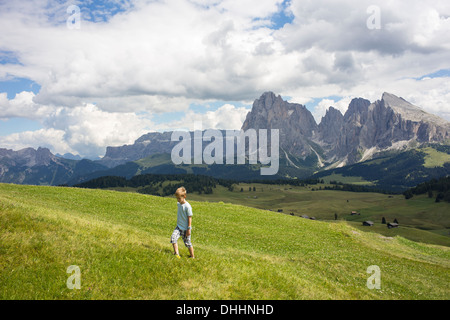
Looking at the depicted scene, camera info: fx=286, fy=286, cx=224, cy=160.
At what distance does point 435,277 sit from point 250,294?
2074 centimetres

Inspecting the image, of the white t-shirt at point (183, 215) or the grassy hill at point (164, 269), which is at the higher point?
the white t-shirt at point (183, 215)

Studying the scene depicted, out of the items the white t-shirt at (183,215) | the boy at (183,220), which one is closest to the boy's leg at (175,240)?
the boy at (183,220)

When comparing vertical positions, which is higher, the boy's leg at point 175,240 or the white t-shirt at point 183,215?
the white t-shirt at point 183,215

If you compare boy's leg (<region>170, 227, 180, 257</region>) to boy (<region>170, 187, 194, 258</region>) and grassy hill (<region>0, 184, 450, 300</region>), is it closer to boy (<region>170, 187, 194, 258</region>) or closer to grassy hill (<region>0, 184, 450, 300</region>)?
boy (<region>170, 187, 194, 258</region>)

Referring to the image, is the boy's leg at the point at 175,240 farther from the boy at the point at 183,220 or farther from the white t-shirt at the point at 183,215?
the white t-shirt at the point at 183,215

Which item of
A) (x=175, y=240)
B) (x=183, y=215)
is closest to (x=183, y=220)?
(x=183, y=215)

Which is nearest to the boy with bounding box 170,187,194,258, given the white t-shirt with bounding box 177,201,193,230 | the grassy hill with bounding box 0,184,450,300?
the white t-shirt with bounding box 177,201,193,230

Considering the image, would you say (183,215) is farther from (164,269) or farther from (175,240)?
(164,269)

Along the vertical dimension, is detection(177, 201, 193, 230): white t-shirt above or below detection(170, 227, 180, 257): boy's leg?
above

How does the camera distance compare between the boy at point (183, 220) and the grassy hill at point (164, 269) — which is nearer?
the grassy hill at point (164, 269)

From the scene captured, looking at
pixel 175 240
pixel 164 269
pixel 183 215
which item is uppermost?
pixel 183 215

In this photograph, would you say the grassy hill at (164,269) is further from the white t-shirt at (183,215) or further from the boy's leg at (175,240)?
the white t-shirt at (183,215)
